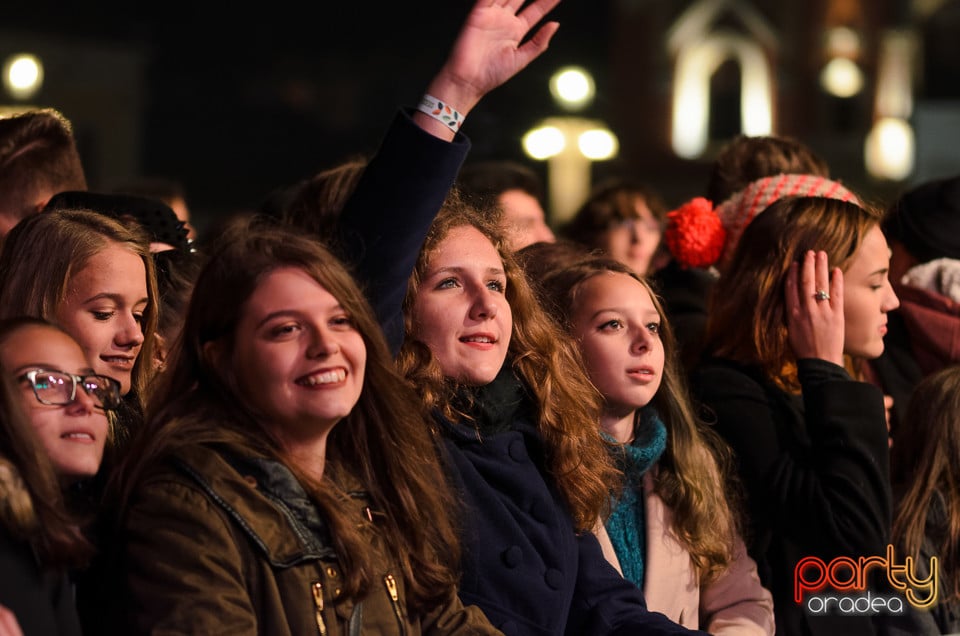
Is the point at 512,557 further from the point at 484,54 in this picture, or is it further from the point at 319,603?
the point at 484,54

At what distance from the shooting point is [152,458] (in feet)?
9.11

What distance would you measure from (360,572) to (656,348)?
56.8 inches

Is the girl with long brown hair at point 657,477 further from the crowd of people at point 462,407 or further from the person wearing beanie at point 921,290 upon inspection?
the person wearing beanie at point 921,290

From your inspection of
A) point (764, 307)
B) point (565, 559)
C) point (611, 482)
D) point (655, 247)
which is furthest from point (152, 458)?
point (655, 247)

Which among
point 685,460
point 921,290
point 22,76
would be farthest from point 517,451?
point 22,76

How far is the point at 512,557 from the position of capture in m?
3.39

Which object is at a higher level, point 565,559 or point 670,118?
point 670,118

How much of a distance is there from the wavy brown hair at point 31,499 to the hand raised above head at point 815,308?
2.43 metres

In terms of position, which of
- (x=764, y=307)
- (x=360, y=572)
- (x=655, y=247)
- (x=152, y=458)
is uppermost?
(x=655, y=247)

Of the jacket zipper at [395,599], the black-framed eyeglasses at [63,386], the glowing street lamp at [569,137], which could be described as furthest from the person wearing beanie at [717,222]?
the glowing street lamp at [569,137]

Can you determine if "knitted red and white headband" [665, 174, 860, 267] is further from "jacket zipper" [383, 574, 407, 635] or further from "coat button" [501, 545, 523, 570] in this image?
"jacket zipper" [383, 574, 407, 635]

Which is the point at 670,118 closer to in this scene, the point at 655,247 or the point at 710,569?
the point at 655,247

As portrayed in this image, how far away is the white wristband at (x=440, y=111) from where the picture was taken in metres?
3.25

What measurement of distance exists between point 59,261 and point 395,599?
1.30m
